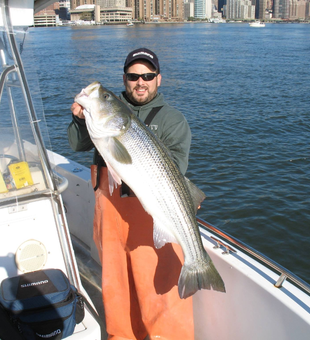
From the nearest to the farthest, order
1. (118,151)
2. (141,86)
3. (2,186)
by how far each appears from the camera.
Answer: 1. (118,151)
2. (141,86)
3. (2,186)

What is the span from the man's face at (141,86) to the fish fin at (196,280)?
1378mm

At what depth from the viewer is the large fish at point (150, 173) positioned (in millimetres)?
2580

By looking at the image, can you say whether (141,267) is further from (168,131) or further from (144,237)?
(168,131)

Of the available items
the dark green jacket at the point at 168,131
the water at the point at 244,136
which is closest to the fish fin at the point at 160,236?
the dark green jacket at the point at 168,131

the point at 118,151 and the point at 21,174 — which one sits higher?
the point at 118,151

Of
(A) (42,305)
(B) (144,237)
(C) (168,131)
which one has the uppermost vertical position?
(C) (168,131)

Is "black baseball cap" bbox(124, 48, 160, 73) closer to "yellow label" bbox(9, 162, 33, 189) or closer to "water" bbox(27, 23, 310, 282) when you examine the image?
"water" bbox(27, 23, 310, 282)

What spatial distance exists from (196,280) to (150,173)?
85 centimetres

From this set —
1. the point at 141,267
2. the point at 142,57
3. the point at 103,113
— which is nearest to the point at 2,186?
the point at 103,113

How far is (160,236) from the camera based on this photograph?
8.96 ft

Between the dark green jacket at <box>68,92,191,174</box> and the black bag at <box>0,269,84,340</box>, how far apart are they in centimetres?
114

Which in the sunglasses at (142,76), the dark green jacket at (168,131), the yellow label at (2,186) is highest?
the sunglasses at (142,76)

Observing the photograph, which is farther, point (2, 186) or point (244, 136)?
point (244, 136)

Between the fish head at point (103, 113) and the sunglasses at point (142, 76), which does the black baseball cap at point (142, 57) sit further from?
the fish head at point (103, 113)
